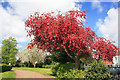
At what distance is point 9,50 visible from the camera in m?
35.2

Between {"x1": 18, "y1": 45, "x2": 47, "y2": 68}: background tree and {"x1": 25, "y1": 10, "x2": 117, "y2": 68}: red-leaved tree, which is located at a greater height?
{"x1": 25, "y1": 10, "x2": 117, "y2": 68}: red-leaved tree

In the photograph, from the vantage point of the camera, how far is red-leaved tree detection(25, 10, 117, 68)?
23.0 ft

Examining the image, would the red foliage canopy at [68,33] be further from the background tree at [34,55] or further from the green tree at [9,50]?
the green tree at [9,50]

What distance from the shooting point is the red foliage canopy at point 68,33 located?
7.01 metres

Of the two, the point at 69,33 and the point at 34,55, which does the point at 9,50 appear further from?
the point at 69,33

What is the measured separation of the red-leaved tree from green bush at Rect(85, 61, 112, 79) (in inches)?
22.6

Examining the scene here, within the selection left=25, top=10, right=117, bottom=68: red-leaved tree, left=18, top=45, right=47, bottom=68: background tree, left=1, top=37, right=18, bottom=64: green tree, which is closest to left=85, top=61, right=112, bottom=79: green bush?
left=25, top=10, right=117, bottom=68: red-leaved tree

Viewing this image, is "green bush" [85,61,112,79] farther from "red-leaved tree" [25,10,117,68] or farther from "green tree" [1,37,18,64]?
"green tree" [1,37,18,64]

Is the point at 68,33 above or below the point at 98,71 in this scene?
above

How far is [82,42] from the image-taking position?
696 cm

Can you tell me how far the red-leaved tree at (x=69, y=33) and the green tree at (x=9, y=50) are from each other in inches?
1087

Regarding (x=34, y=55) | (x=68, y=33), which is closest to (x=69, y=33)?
(x=68, y=33)

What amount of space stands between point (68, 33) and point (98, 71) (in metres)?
3.02

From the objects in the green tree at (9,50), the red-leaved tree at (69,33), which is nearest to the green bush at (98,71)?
the red-leaved tree at (69,33)
